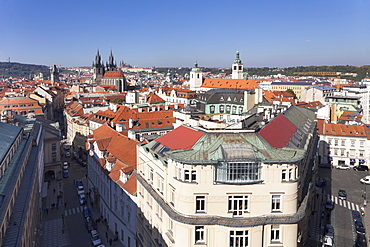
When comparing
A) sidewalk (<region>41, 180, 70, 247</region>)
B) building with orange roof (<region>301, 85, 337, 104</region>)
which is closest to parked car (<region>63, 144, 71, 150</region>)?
sidewalk (<region>41, 180, 70, 247</region>)

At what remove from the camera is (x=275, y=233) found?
25.0 meters

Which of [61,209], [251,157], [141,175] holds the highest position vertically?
[251,157]

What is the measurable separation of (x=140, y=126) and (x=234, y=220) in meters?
46.3

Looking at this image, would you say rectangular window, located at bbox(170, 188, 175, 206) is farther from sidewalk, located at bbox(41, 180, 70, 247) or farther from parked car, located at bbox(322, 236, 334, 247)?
parked car, located at bbox(322, 236, 334, 247)

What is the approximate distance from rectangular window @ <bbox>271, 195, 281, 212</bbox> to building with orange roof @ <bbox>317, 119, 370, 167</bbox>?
52088 mm

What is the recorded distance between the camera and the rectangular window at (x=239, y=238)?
24.4 meters

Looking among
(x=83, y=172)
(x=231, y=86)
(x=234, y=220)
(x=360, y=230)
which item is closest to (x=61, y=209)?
(x=83, y=172)

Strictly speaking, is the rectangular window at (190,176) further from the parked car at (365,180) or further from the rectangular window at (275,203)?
the parked car at (365,180)

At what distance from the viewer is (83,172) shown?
6631cm

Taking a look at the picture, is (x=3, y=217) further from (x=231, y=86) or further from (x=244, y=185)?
(x=231, y=86)

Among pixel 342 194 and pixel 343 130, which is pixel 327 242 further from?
pixel 343 130

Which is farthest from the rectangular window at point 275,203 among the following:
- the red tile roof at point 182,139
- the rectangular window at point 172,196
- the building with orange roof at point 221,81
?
the building with orange roof at point 221,81

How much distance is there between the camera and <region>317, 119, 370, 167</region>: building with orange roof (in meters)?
70.1

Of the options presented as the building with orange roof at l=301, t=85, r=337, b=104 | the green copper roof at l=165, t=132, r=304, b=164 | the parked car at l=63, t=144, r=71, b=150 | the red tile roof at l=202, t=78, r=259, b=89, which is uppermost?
the red tile roof at l=202, t=78, r=259, b=89
